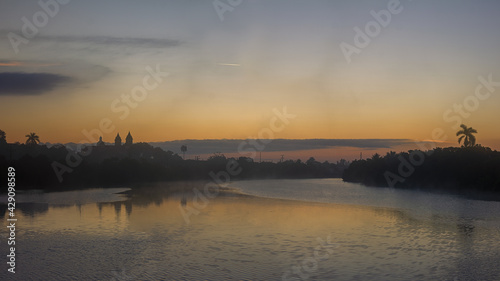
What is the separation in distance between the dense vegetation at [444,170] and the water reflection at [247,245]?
134ft

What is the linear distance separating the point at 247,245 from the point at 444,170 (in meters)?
80.1

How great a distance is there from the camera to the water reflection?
23453 millimetres

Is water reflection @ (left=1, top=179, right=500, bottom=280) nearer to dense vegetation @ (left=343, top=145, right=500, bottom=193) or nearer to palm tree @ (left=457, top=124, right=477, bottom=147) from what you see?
dense vegetation @ (left=343, top=145, right=500, bottom=193)

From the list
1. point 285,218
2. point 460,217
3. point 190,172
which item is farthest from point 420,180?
point 190,172

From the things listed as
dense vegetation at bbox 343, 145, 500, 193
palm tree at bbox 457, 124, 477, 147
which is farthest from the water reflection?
palm tree at bbox 457, 124, 477, 147

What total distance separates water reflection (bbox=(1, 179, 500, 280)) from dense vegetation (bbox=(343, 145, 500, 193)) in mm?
40859

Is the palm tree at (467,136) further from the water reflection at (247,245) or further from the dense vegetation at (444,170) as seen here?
the water reflection at (247,245)

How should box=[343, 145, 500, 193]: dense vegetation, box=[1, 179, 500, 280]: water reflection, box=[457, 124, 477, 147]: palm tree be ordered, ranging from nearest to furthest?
1. box=[1, 179, 500, 280]: water reflection
2. box=[343, 145, 500, 193]: dense vegetation
3. box=[457, 124, 477, 147]: palm tree

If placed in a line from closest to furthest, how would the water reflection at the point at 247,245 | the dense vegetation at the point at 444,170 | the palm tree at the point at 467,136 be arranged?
the water reflection at the point at 247,245
the dense vegetation at the point at 444,170
the palm tree at the point at 467,136

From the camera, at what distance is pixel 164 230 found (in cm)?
3650

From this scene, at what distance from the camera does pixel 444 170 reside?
98.4m

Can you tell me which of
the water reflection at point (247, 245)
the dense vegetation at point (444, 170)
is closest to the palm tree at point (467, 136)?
the dense vegetation at point (444, 170)

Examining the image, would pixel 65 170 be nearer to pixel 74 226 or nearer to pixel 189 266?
pixel 74 226

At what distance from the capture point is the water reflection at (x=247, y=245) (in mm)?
23453
